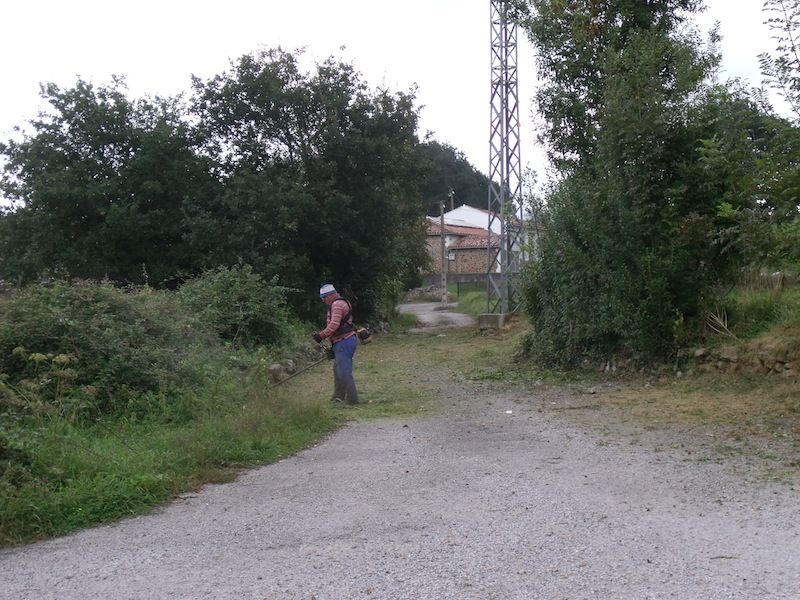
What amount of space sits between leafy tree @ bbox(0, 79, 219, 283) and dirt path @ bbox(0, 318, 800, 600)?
17901 mm

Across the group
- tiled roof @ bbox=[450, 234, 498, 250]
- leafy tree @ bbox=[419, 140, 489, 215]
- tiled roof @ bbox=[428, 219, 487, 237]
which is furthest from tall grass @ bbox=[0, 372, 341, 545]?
leafy tree @ bbox=[419, 140, 489, 215]

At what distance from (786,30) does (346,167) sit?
1698 centimetres

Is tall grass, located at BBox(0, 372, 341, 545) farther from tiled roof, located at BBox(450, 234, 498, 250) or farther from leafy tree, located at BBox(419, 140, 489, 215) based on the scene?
leafy tree, located at BBox(419, 140, 489, 215)

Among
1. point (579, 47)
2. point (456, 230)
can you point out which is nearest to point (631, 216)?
point (579, 47)

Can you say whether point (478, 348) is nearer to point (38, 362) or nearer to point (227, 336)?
point (227, 336)

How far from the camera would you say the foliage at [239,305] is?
1611 cm

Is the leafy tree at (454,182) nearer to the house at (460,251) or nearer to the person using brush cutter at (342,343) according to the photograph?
the house at (460,251)

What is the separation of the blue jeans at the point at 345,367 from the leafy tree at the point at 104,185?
543 inches

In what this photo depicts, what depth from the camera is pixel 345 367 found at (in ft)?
37.8

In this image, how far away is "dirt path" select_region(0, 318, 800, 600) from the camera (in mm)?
4457

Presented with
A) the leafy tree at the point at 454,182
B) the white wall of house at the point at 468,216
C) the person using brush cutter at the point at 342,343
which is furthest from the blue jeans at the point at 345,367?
the leafy tree at the point at 454,182

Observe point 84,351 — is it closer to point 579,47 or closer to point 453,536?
point 453,536

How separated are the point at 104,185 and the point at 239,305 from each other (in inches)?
365

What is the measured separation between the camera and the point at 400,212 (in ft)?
89.5
